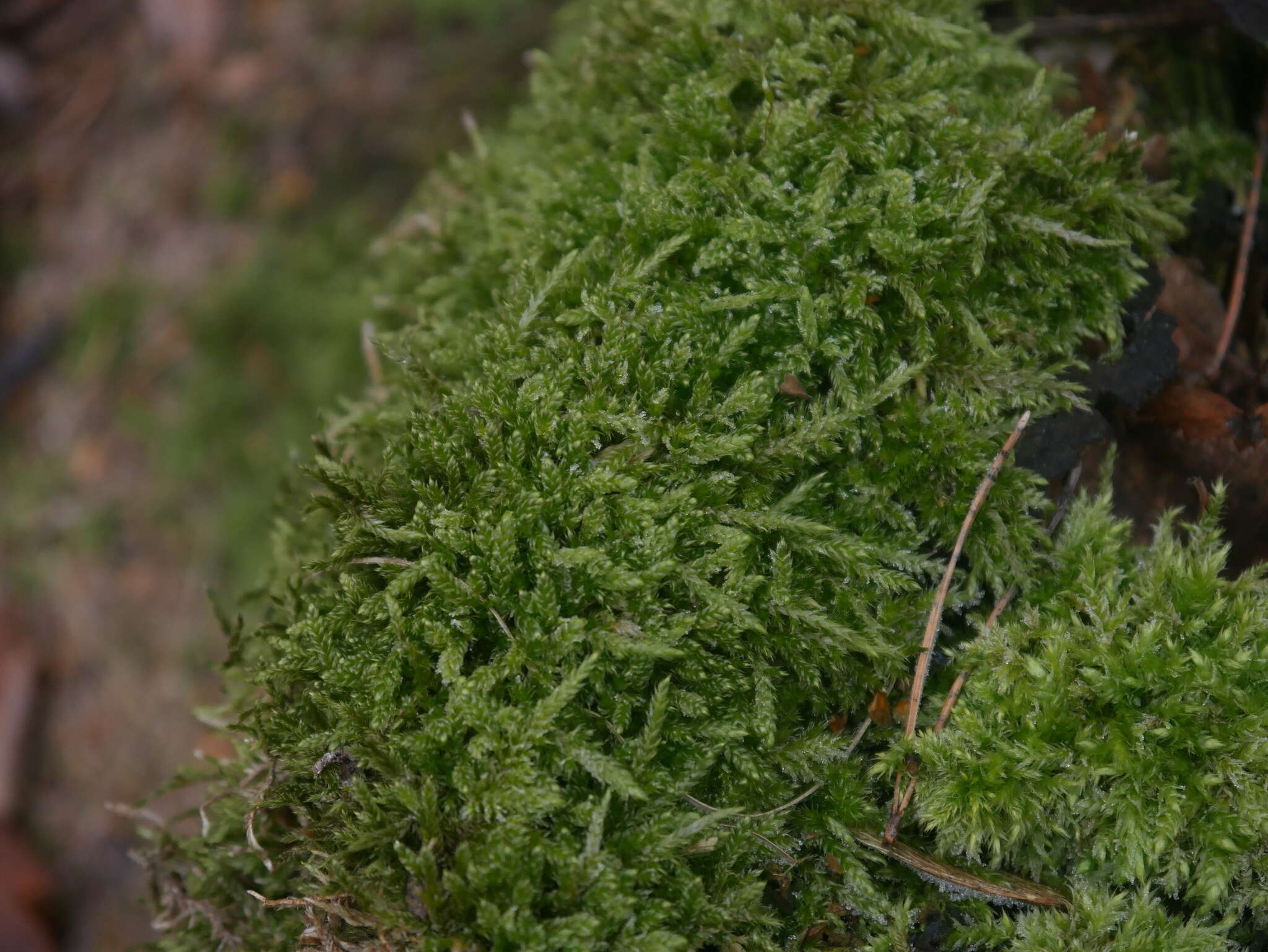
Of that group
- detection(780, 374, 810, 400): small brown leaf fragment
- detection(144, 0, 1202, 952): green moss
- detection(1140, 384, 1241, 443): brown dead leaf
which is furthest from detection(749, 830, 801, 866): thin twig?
detection(1140, 384, 1241, 443): brown dead leaf

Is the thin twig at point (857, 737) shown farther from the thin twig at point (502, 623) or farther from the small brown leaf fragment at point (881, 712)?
the thin twig at point (502, 623)

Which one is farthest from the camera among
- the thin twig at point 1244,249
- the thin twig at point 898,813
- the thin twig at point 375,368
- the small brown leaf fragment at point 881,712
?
the thin twig at point 375,368

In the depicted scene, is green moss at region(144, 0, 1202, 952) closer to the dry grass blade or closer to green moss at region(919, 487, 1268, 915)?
the dry grass blade

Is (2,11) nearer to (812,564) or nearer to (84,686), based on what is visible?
(84,686)

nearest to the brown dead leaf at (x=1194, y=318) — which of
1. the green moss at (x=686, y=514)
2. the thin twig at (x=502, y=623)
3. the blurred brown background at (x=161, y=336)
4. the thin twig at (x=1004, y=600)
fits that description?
the green moss at (x=686, y=514)

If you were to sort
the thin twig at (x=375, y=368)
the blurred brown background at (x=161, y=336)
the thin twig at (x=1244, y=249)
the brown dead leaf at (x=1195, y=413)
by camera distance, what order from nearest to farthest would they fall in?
the brown dead leaf at (x=1195, y=413) → the thin twig at (x=1244, y=249) → the thin twig at (x=375, y=368) → the blurred brown background at (x=161, y=336)

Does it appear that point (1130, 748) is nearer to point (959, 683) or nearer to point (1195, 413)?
point (959, 683)

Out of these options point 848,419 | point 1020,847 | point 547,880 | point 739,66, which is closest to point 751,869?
point 547,880
